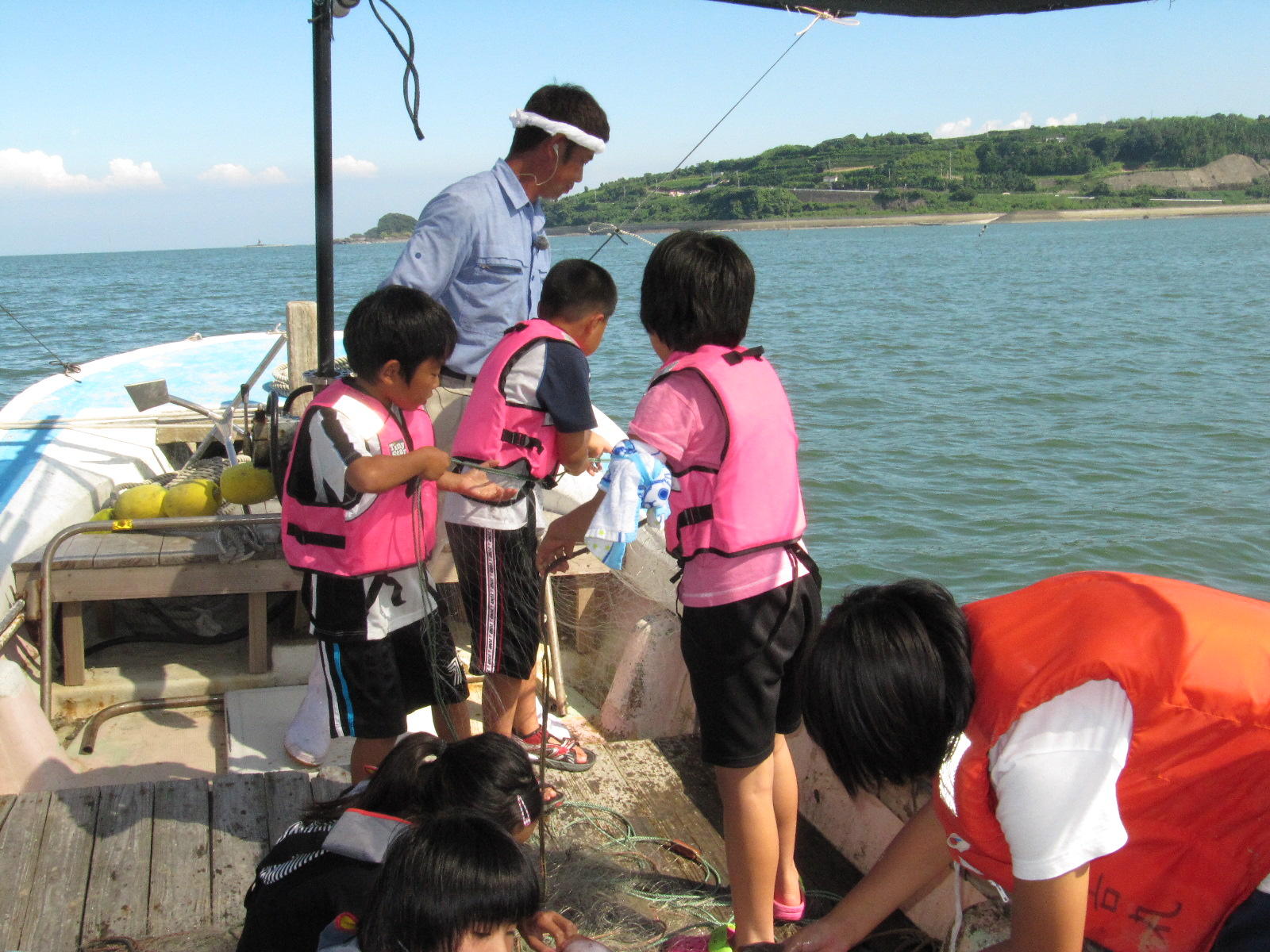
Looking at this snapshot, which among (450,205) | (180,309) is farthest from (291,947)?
(180,309)

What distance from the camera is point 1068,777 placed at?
5.03ft

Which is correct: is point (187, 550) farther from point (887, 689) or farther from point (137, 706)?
point (887, 689)

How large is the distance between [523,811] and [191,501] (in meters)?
2.97

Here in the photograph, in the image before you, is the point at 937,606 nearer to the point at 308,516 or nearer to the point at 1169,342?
the point at 308,516

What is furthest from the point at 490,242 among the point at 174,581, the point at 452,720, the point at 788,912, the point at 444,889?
the point at 444,889

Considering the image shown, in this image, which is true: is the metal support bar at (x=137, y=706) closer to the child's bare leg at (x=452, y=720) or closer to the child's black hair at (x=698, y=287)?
the child's bare leg at (x=452, y=720)

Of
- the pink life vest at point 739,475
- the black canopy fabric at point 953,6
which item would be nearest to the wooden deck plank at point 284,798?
the pink life vest at point 739,475

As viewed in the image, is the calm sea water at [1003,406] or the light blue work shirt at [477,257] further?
the calm sea water at [1003,406]

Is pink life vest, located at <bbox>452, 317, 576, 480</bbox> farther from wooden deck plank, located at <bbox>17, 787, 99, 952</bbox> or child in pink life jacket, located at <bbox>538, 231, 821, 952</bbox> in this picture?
wooden deck plank, located at <bbox>17, 787, 99, 952</bbox>

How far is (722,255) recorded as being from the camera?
247 cm

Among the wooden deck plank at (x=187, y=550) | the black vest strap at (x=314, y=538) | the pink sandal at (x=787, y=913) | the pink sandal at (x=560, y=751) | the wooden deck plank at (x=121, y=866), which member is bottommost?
the pink sandal at (x=787, y=913)

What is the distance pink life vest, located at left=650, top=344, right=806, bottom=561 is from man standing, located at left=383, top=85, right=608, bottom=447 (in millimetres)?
1501

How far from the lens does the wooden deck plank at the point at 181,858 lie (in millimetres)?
2535

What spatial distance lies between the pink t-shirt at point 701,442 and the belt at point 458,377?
1590 mm
